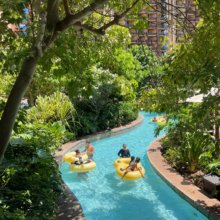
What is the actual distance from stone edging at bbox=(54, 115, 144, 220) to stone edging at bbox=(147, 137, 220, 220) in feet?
8.34

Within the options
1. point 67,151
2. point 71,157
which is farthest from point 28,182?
point 67,151

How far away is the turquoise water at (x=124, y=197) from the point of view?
28.2 ft

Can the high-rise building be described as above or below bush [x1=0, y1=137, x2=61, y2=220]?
above

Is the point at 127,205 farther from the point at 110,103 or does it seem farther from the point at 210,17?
the point at 110,103

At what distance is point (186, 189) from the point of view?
899 cm

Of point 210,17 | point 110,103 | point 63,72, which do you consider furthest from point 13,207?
point 110,103

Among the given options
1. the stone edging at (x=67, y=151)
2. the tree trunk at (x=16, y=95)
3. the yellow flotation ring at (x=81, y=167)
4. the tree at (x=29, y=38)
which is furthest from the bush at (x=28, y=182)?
the yellow flotation ring at (x=81, y=167)

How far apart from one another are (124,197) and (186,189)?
168 centimetres

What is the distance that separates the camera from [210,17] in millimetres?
4469

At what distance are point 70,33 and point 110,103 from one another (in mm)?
12459

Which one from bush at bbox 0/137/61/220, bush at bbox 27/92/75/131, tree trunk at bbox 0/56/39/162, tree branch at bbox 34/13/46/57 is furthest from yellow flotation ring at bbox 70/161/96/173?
tree branch at bbox 34/13/46/57

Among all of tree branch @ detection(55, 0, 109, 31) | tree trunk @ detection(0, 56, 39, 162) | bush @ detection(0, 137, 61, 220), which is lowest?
bush @ detection(0, 137, 61, 220)

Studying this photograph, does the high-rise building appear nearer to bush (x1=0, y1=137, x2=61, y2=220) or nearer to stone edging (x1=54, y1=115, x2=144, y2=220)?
bush (x1=0, y1=137, x2=61, y2=220)

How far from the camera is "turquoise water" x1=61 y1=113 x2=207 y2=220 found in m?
8.60
